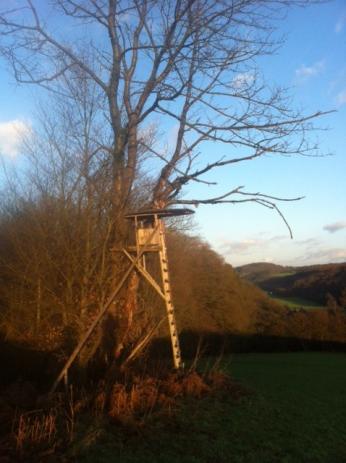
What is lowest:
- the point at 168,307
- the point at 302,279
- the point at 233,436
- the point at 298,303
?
the point at 233,436

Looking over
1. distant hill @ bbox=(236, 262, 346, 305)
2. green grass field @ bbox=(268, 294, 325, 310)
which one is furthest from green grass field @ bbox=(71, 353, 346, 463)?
green grass field @ bbox=(268, 294, 325, 310)

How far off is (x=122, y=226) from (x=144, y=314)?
184 cm

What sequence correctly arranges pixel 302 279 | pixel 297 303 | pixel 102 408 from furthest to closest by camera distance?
pixel 302 279
pixel 297 303
pixel 102 408

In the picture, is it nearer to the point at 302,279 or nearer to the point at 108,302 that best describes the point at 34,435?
the point at 108,302

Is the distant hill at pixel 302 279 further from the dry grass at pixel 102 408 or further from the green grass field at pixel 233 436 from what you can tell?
the dry grass at pixel 102 408

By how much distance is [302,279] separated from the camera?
48.0 meters

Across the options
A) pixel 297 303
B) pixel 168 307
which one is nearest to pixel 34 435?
pixel 168 307

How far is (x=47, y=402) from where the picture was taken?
5.99 m

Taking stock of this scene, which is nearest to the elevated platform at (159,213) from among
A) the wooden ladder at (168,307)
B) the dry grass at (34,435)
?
the wooden ladder at (168,307)

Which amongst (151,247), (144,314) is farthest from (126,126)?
(144,314)

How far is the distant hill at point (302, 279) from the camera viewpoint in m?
41.6

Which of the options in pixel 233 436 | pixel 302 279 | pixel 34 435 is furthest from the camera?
pixel 302 279

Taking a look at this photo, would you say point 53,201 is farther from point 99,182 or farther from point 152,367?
point 152,367

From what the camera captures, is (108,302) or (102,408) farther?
(108,302)
